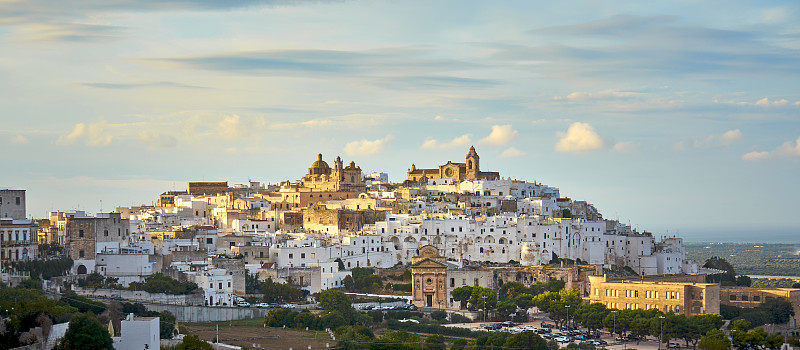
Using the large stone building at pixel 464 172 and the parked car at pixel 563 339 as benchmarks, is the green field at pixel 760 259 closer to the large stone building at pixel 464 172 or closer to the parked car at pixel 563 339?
the large stone building at pixel 464 172

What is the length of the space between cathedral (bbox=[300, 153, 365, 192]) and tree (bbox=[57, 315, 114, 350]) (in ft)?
160

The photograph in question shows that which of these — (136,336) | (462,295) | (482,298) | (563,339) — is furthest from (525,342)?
(136,336)

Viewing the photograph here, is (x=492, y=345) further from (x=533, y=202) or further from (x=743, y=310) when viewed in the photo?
(x=533, y=202)

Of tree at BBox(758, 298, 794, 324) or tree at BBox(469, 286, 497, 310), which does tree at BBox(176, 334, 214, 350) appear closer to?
tree at BBox(469, 286, 497, 310)

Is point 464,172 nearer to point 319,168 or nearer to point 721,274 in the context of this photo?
point 319,168

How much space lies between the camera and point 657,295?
2867 inches

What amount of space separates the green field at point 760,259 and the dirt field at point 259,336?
197 feet

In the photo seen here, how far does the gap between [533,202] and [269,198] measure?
19.8m

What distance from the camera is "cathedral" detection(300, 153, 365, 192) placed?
98.9 metres

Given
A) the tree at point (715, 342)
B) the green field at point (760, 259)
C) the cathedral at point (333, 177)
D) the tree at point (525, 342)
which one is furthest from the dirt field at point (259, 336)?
the green field at point (760, 259)

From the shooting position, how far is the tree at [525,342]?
2378 inches

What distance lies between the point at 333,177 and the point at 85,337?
53.0 metres

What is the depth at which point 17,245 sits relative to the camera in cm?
6606

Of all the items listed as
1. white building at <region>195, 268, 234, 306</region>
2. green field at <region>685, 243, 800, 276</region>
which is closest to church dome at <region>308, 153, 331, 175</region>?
white building at <region>195, 268, 234, 306</region>
